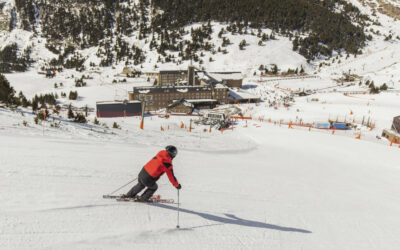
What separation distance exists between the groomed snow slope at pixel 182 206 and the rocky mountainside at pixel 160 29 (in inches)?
3738

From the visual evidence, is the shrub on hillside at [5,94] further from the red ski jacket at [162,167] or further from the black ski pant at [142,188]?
the red ski jacket at [162,167]

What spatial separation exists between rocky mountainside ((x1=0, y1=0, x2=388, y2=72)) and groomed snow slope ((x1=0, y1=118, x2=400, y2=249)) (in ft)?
311

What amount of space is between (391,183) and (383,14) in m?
171

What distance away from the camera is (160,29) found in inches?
5007

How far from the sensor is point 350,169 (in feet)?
47.5

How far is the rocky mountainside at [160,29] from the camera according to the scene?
106 metres

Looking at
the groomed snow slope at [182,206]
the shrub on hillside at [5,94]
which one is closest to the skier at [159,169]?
the groomed snow slope at [182,206]

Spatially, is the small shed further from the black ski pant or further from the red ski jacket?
the red ski jacket

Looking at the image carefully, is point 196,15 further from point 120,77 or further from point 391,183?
point 391,183

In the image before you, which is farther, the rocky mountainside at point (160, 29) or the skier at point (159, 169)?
the rocky mountainside at point (160, 29)

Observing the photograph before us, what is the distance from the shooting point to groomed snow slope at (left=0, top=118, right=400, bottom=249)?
13.8 ft

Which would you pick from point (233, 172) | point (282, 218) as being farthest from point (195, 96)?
point (282, 218)

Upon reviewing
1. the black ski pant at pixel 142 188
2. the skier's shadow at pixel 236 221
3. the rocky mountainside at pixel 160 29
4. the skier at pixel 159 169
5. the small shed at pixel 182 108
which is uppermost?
the rocky mountainside at pixel 160 29

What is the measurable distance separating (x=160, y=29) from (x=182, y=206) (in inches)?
5315
